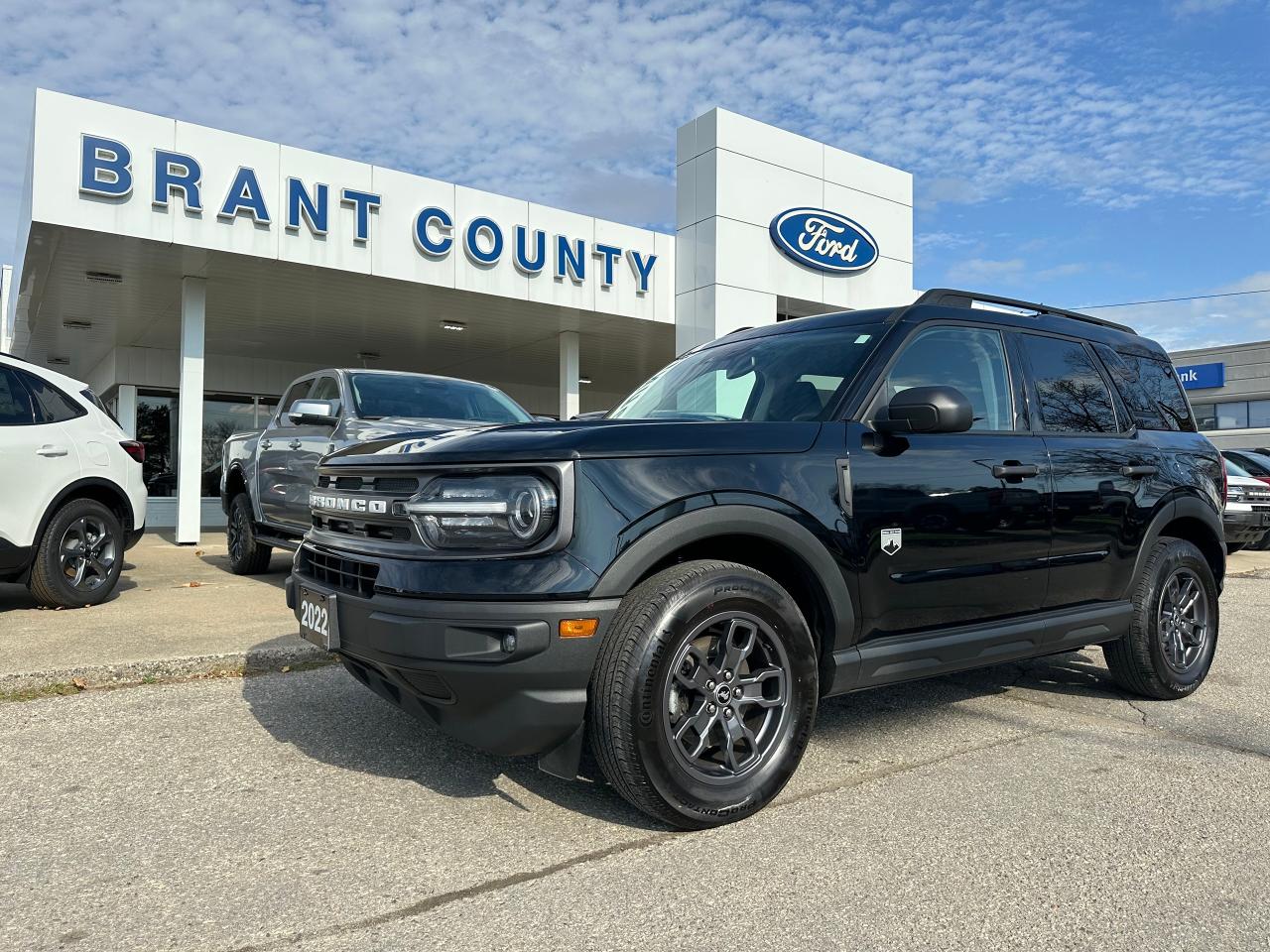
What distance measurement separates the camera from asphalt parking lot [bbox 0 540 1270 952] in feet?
7.66

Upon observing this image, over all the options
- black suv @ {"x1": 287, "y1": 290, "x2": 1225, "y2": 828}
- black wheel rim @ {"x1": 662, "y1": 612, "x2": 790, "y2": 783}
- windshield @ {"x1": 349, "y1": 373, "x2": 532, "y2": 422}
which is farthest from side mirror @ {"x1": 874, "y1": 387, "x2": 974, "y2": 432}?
windshield @ {"x1": 349, "y1": 373, "x2": 532, "y2": 422}

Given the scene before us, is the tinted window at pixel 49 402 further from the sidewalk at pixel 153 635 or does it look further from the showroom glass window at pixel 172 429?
the showroom glass window at pixel 172 429

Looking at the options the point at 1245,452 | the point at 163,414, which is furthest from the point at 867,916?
the point at 163,414

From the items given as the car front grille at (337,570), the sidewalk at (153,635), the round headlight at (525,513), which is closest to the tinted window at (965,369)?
the round headlight at (525,513)

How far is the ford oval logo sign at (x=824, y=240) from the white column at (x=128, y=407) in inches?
525

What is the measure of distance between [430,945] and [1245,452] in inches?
619

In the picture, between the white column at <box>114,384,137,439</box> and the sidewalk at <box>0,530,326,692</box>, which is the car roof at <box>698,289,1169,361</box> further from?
the white column at <box>114,384,137,439</box>

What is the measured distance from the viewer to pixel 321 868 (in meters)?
2.65

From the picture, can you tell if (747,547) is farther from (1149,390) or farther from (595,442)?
(1149,390)

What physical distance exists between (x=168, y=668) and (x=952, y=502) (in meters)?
3.89

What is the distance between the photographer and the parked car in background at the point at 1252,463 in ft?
43.1

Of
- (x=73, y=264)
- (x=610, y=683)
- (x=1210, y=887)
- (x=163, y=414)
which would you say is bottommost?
Answer: (x=1210, y=887)

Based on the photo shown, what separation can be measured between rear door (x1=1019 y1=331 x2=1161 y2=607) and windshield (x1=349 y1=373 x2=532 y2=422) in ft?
13.1

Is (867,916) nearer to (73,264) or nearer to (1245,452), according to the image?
(73,264)
